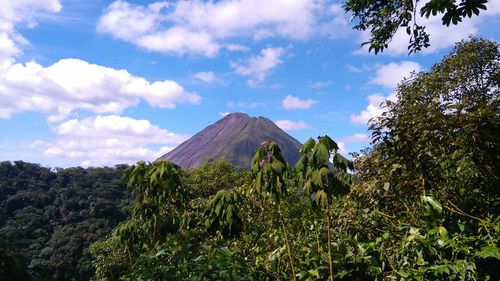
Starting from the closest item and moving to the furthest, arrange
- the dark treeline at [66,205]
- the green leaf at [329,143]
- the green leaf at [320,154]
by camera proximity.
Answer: the green leaf at [320,154]
the green leaf at [329,143]
the dark treeline at [66,205]

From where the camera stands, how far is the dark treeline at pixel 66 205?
31047 mm

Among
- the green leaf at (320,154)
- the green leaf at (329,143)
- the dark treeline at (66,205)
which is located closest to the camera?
the green leaf at (320,154)

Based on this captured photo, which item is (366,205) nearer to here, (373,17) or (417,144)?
(417,144)

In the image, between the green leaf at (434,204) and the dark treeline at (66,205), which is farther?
the dark treeline at (66,205)

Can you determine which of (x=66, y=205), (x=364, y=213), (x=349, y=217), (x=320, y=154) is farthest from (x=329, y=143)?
(x=66, y=205)

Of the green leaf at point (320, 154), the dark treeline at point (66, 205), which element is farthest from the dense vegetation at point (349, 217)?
the dark treeline at point (66, 205)

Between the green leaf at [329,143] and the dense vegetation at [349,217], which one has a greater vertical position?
the green leaf at [329,143]

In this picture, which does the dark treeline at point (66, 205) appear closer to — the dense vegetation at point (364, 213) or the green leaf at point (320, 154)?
the dense vegetation at point (364, 213)

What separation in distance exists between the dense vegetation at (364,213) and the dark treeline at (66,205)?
19924 mm

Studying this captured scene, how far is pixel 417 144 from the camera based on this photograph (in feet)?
11.3

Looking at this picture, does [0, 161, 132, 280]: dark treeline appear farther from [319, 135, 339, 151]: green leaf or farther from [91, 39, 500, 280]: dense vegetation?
[319, 135, 339, 151]: green leaf

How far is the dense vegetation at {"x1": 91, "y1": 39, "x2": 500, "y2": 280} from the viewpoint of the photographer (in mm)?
2338

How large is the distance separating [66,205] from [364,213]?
45.2 meters

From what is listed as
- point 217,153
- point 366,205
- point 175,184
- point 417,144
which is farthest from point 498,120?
point 217,153
